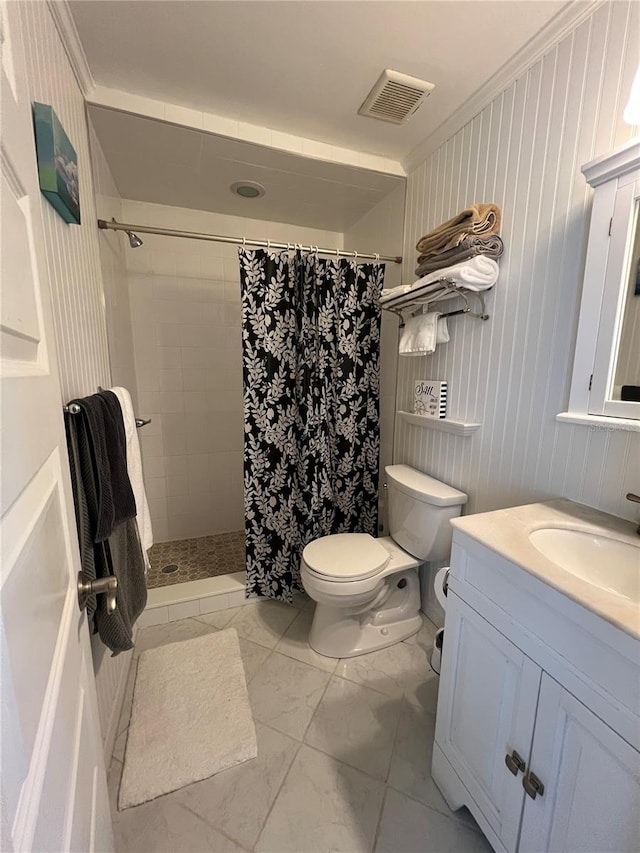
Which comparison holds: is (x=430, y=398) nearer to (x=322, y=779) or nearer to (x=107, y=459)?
(x=107, y=459)

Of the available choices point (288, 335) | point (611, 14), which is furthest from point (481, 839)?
point (611, 14)

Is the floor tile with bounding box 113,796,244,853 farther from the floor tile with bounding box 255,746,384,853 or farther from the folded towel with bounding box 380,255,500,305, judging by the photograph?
the folded towel with bounding box 380,255,500,305

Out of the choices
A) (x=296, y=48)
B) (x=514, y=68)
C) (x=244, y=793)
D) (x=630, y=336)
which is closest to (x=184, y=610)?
(x=244, y=793)

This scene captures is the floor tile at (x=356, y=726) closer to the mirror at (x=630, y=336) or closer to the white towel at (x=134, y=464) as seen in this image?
the white towel at (x=134, y=464)

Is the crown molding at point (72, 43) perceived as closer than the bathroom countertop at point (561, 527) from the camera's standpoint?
No

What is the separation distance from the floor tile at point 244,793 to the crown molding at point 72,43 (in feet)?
7.73

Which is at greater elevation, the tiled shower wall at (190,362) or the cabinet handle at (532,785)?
the tiled shower wall at (190,362)

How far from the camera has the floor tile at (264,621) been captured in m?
1.75

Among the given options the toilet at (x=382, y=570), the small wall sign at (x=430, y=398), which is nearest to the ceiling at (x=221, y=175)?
the small wall sign at (x=430, y=398)

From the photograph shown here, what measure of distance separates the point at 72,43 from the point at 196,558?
7.98 feet

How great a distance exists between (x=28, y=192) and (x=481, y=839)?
5.84 ft

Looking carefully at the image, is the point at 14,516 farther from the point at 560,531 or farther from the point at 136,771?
the point at 136,771

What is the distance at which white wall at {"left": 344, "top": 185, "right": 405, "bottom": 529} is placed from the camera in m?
1.99

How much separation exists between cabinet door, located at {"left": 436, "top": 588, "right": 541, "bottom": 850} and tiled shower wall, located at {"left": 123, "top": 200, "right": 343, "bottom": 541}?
2020mm
